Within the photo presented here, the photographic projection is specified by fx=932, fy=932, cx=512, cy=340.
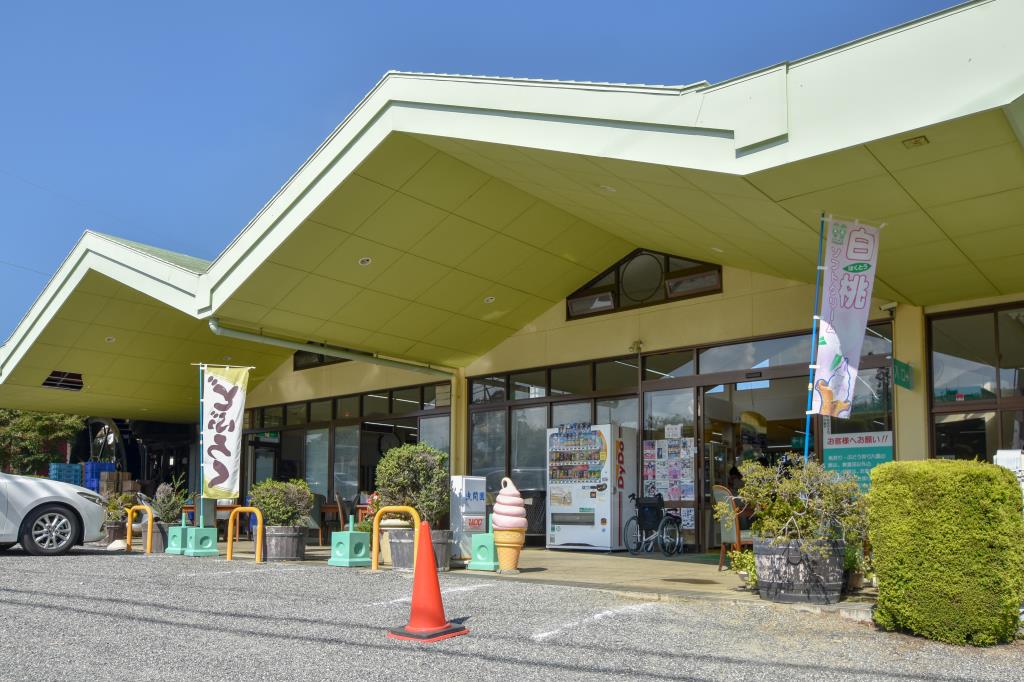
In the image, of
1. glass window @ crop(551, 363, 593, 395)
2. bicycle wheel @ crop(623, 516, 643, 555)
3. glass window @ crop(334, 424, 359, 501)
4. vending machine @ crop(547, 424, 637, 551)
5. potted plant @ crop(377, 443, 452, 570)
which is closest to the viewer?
potted plant @ crop(377, 443, 452, 570)

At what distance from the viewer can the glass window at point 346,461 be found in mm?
18219

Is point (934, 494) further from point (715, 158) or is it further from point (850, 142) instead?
point (715, 158)

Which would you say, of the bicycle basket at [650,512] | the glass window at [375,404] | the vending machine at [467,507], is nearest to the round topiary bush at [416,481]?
the vending machine at [467,507]

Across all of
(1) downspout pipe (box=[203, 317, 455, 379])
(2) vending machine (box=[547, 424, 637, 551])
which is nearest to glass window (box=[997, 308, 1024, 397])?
(2) vending machine (box=[547, 424, 637, 551])

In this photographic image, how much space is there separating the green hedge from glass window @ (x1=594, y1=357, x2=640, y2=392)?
771cm

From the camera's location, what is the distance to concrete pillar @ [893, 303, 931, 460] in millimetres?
10773

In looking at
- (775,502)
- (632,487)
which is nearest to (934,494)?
(775,502)

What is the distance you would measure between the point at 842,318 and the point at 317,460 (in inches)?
534

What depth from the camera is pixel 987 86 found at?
6.16 metres

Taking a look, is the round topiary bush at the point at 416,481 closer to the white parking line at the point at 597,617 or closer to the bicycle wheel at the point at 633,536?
the bicycle wheel at the point at 633,536

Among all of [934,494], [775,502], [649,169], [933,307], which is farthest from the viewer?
[933,307]

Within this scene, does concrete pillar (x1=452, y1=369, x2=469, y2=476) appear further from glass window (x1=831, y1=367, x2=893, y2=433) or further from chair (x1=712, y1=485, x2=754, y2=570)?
glass window (x1=831, y1=367, x2=893, y2=433)

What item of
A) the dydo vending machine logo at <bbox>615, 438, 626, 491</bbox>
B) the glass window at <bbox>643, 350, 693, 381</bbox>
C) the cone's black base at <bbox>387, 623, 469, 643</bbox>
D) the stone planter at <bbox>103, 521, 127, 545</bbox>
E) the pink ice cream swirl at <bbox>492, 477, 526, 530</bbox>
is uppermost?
the glass window at <bbox>643, 350, 693, 381</bbox>

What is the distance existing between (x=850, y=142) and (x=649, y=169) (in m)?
2.02
